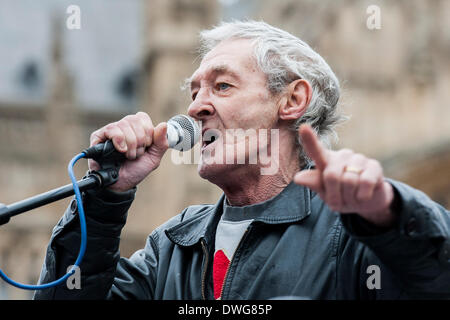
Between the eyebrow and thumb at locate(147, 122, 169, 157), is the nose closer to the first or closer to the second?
the eyebrow

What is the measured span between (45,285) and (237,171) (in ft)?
1.90

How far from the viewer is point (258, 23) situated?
269 cm

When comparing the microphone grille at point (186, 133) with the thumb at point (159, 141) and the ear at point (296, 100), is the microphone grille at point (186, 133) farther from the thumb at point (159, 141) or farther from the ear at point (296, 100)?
the ear at point (296, 100)

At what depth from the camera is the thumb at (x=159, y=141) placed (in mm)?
2387

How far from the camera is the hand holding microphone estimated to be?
2320 mm

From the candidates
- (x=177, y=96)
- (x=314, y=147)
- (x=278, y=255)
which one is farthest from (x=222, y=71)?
(x=177, y=96)

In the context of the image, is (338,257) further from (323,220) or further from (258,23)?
(258,23)

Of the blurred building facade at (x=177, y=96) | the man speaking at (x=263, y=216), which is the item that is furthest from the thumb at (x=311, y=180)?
the blurred building facade at (x=177, y=96)

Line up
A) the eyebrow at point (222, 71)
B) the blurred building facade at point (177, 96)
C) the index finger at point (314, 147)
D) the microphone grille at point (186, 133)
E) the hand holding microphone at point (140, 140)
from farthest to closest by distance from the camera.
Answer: the blurred building facade at point (177, 96) < the eyebrow at point (222, 71) < the microphone grille at point (186, 133) < the hand holding microphone at point (140, 140) < the index finger at point (314, 147)

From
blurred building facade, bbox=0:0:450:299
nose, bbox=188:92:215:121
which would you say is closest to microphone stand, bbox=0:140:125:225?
nose, bbox=188:92:215:121

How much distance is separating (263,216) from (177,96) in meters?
15.5

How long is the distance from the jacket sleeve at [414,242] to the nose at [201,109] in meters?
0.70

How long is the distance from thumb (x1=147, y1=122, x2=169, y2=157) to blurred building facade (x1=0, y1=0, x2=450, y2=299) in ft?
33.6

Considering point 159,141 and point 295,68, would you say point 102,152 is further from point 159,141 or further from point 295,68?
point 295,68
